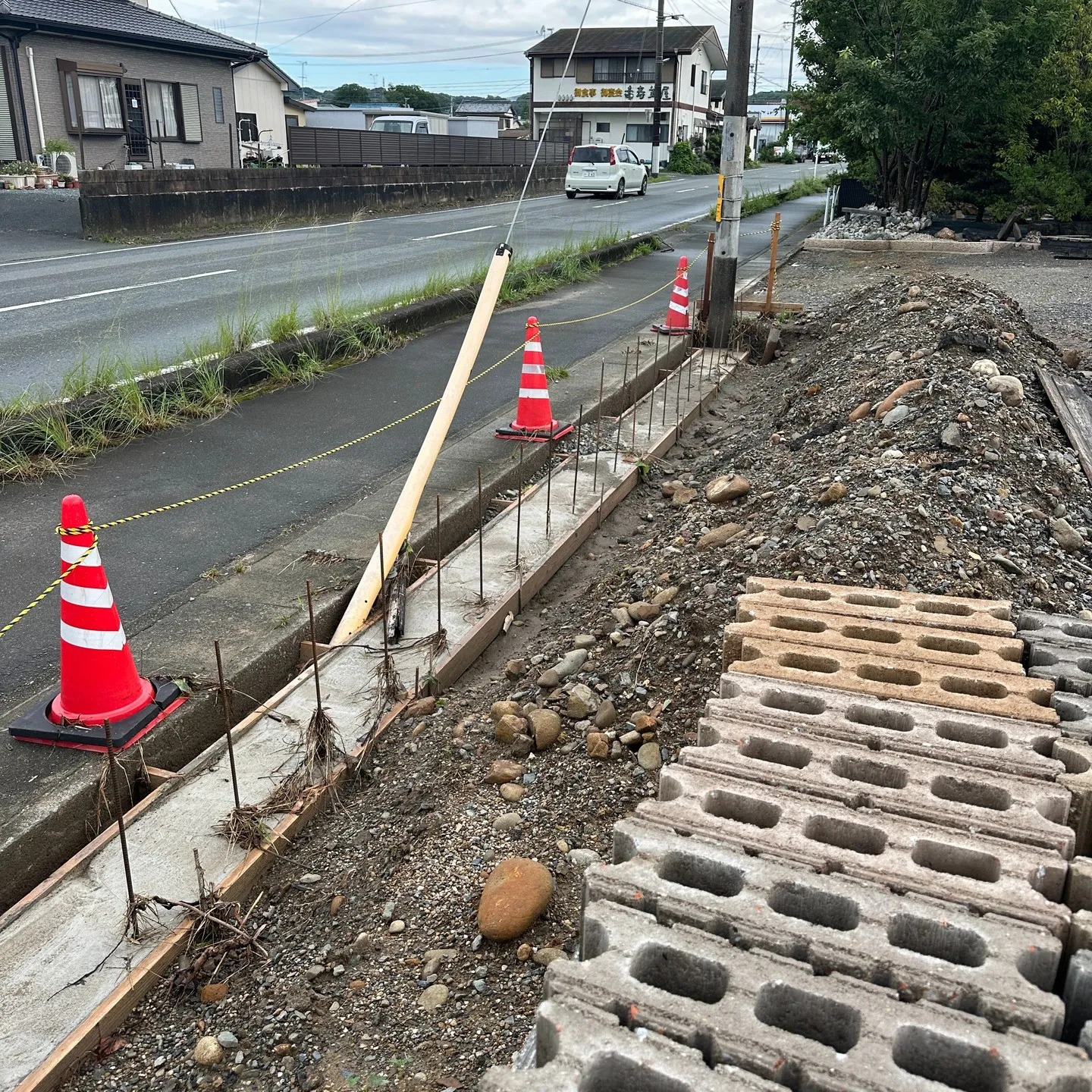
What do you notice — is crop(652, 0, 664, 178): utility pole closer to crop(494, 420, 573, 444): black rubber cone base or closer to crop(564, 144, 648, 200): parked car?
crop(564, 144, 648, 200): parked car

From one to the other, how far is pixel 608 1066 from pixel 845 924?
26.5 inches

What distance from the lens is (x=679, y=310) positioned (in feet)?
39.3

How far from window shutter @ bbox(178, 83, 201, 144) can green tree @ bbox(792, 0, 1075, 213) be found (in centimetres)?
2097

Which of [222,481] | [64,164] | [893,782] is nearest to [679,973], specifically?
[893,782]

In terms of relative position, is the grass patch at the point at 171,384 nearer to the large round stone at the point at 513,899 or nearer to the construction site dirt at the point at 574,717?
the construction site dirt at the point at 574,717

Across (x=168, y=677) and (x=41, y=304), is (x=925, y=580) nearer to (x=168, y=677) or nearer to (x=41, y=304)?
(x=168, y=677)

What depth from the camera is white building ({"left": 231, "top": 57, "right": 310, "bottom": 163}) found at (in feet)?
133

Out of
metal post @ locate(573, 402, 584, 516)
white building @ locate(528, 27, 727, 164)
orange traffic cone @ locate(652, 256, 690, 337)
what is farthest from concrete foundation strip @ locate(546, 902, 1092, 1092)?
white building @ locate(528, 27, 727, 164)

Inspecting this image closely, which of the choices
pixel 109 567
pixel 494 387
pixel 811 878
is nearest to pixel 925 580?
pixel 811 878

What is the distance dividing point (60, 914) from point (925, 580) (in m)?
3.53

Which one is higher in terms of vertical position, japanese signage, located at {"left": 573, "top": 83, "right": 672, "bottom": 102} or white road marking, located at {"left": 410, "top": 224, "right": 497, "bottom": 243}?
japanese signage, located at {"left": 573, "top": 83, "right": 672, "bottom": 102}

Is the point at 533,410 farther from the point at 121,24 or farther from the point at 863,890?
the point at 121,24

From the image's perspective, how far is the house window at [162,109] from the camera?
3272 cm

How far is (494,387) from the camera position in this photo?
Answer: 9531 millimetres
